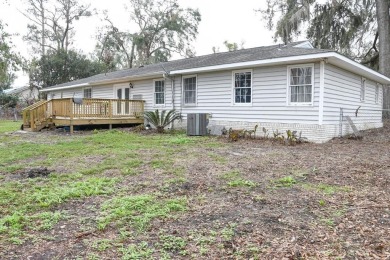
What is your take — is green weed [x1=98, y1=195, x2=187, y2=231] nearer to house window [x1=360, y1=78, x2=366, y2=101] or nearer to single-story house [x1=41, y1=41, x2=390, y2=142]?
single-story house [x1=41, y1=41, x2=390, y2=142]

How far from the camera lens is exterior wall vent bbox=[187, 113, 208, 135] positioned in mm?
11166

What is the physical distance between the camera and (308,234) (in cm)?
302

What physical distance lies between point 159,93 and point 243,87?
4471 mm

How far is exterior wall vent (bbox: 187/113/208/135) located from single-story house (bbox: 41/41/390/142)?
0.54 m

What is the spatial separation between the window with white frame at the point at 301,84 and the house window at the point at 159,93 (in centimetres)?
596

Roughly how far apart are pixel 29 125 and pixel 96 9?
23235mm

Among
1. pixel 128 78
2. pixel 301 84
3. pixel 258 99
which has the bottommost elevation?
pixel 258 99

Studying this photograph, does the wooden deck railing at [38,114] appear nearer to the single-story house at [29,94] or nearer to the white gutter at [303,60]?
the white gutter at [303,60]

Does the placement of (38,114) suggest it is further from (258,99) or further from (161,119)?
(258,99)

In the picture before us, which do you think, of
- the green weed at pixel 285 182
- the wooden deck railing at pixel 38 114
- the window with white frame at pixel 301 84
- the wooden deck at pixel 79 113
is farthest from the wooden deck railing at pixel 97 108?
the green weed at pixel 285 182

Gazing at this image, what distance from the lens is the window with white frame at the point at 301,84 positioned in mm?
9398

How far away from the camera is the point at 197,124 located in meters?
11.2

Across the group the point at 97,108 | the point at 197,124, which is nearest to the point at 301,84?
the point at 197,124

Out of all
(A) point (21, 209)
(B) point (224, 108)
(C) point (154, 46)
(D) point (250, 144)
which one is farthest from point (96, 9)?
(A) point (21, 209)
